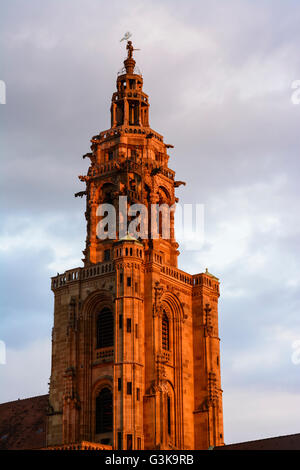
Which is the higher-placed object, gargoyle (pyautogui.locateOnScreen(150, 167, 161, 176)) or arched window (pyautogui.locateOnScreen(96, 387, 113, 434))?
gargoyle (pyautogui.locateOnScreen(150, 167, 161, 176))

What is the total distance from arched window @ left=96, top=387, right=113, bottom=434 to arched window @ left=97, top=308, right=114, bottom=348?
445 centimetres

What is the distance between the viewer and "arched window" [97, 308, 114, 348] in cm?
8644

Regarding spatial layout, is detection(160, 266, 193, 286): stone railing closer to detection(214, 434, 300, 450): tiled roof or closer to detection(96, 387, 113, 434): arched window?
detection(96, 387, 113, 434): arched window

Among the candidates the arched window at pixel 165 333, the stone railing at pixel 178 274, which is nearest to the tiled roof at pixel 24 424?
the arched window at pixel 165 333

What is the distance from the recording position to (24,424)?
9344 cm

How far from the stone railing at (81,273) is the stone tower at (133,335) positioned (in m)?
0.12

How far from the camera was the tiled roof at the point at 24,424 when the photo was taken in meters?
90.5

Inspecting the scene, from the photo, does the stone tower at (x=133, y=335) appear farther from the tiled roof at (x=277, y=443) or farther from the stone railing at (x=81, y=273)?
the tiled roof at (x=277, y=443)

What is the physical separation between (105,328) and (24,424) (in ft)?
49.0

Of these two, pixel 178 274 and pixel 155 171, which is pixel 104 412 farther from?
pixel 155 171

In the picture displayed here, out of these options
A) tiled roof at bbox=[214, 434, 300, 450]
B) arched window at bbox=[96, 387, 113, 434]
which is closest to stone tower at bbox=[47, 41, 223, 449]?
arched window at bbox=[96, 387, 113, 434]

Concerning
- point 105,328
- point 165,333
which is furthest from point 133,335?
point 165,333
